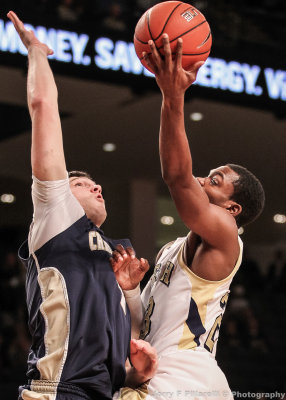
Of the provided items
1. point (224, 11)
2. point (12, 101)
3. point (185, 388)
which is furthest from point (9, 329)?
point (185, 388)

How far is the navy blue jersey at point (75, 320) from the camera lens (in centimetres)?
272

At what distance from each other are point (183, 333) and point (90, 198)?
0.76m

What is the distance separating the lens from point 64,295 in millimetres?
2775

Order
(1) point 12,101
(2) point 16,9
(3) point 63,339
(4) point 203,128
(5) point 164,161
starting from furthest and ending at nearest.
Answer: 1. (4) point 203,128
2. (1) point 12,101
3. (2) point 16,9
4. (5) point 164,161
5. (3) point 63,339

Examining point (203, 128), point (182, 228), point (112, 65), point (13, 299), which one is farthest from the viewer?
point (182, 228)

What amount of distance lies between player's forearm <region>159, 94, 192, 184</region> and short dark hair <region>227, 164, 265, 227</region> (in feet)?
1.57

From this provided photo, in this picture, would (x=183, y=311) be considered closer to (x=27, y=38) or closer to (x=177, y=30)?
(x=177, y=30)

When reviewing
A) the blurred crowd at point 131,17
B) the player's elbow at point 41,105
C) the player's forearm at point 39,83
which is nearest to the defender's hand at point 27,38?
the player's forearm at point 39,83

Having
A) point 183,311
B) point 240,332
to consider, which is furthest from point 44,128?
point 240,332

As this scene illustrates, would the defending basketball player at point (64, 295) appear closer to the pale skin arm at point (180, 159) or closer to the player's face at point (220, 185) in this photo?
the pale skin arm at point (180, 159)

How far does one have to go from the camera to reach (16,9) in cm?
836

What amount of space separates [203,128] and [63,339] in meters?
9.06

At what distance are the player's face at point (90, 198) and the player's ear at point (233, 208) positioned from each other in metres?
0.62

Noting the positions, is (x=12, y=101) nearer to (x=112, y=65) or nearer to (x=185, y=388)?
(x=112, y=65)
